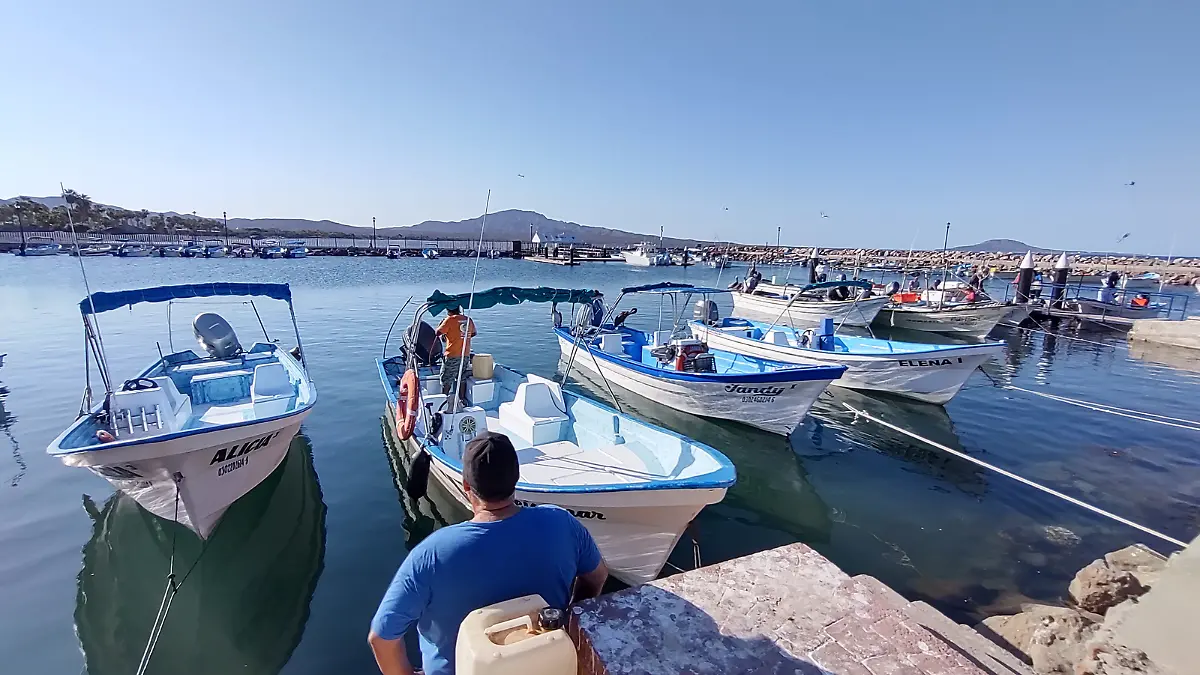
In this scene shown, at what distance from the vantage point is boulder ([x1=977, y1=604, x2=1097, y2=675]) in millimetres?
4428

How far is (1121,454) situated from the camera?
1146cm

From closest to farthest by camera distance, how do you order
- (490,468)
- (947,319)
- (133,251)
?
1. (490,468)
2. (947,319)
3. (133,251)

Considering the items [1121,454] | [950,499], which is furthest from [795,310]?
[950,499]

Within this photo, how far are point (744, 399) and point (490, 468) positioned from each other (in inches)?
404

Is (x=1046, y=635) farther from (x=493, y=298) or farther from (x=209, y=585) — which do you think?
(x=209, y=585)

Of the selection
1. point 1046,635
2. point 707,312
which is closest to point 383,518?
point 1046,635

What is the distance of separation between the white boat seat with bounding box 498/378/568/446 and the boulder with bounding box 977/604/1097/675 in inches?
241

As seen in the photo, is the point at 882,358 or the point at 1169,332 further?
the point at 1169,332

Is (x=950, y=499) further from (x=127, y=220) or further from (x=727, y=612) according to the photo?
(x=127, y=220)

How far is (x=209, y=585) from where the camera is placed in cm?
663

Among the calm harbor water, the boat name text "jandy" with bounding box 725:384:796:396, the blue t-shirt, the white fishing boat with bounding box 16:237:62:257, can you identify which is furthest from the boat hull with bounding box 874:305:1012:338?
the white fishing boat with bounding box 16:237:62:257

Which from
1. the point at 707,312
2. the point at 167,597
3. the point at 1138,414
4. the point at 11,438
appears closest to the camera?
the point at 167,597

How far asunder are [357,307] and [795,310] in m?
24.7

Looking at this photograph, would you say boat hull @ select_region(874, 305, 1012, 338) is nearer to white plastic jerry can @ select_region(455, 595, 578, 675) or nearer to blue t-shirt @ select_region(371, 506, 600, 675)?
blue t-shirt @ select_region(371, 506, 600, 675)
